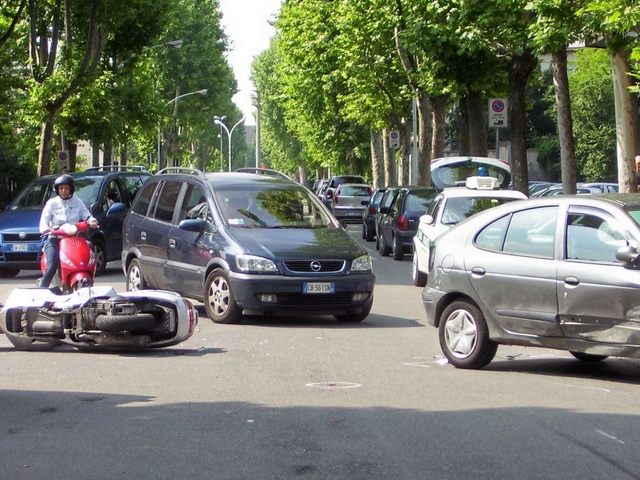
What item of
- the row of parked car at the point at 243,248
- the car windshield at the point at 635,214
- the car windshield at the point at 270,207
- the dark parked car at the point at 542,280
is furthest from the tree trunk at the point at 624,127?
the car windshield at the point at 635,214

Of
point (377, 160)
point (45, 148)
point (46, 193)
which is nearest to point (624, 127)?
point (46, 193)

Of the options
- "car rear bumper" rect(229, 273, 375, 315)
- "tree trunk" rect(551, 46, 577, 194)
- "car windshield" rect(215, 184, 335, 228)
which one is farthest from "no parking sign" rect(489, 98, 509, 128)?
"car rear bumper" rect(229, 273, 375, 315)

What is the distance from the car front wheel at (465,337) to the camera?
373 inches

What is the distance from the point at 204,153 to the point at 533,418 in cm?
11365

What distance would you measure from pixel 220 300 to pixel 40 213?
27.4 ft

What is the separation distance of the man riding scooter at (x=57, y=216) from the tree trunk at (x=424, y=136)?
26.9 m

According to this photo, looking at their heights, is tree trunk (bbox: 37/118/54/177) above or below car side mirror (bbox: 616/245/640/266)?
above

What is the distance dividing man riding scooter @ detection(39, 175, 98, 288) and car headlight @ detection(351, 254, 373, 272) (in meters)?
2.92

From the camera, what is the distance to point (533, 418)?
7.37 metres

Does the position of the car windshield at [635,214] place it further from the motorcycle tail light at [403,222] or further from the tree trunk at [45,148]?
the tree trunk at [45,148]

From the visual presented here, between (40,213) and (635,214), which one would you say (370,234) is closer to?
(40,213)

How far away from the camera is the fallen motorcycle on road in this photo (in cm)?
1003

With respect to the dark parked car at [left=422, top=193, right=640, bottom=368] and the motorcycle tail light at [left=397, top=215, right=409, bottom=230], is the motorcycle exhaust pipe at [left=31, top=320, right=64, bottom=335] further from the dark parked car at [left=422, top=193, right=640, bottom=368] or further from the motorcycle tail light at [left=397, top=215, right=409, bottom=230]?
the motorcycle tail light at [left=397, top=215, right=409, bottom=230]

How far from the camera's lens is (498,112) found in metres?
27.3
